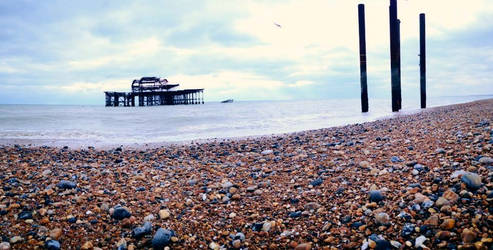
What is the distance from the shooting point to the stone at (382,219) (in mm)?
2498

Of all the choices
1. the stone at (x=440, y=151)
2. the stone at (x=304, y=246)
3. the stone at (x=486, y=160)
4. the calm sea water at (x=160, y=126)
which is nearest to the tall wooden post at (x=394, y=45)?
the calm sea water at (x=160, y=126)

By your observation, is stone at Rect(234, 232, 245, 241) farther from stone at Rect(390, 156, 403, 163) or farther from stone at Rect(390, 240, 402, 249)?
stone at Rect(390, 156, 403, 163)

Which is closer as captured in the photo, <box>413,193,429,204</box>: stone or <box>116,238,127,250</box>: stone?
<box>116,238,127,250</box>: stone

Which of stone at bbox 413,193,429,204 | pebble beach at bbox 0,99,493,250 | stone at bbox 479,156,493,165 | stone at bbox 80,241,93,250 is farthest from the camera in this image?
stone at bbox 479,156,493,165

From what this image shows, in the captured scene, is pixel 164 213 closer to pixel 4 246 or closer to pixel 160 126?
A: pixel 4 246

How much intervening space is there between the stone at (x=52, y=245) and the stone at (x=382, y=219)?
2569mm

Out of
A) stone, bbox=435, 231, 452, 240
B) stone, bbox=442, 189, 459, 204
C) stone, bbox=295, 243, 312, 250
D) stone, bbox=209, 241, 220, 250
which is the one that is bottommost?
stone, bbox=209, 241, 220, 250

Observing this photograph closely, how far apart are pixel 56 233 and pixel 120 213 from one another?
1.78 ft

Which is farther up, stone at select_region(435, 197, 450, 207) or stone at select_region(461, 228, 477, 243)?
stone at select_region(435, 197, 450, 207)

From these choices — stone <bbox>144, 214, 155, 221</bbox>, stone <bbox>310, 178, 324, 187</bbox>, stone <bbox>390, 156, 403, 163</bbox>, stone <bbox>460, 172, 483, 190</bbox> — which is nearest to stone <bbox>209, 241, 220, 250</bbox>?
stone <bbox>144, 214, 155, 221</bbox>

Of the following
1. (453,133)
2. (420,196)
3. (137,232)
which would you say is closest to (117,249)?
(137,232)

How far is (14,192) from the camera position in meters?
3.67

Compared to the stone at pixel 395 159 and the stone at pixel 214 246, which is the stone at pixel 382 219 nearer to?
the stone at pixel 214 246

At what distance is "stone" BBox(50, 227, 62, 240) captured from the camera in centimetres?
269
